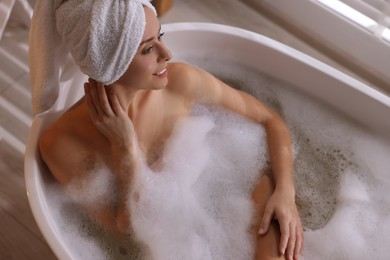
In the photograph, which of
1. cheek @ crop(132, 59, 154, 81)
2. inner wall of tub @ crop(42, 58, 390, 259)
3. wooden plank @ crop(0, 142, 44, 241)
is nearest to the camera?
cheek @ crop(132, 59, 154, 81)

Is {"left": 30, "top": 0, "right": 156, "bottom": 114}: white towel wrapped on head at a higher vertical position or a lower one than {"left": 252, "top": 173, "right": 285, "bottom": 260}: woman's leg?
higher

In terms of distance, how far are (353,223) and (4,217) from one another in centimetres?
97

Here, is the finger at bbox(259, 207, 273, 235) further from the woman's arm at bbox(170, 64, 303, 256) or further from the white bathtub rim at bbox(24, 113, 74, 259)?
the white bathtub rim at bbox(24, 113, 74, 259)

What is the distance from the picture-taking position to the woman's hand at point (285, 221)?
4.09ft

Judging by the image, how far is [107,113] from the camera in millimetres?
1178

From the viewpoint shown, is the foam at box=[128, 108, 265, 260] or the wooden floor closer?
the foam at box=[128, 108, 265, 260]

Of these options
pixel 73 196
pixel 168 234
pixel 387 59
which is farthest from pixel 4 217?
pixel 387 59

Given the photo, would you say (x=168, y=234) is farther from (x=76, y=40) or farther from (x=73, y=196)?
(x=76, y=40)

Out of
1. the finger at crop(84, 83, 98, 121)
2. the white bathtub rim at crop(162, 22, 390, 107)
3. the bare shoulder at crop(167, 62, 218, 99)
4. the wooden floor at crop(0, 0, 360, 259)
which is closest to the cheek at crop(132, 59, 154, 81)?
the finger at crop(84, 83, 98, 121)

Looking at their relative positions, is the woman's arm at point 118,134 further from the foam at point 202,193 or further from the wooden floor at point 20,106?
the wooden floor at point 20,106

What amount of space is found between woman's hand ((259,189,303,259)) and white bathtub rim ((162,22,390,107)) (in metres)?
0.37

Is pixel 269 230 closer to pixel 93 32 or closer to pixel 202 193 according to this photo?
pixel 202 193

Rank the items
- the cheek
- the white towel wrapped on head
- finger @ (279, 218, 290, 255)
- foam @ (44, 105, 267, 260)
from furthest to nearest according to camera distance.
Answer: foam @ (44, 105, 267, 260) < finger @ (279, 218, 290, 255) < the cheek < the white towel wrapped on head

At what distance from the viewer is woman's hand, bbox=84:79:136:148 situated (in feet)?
3.79
